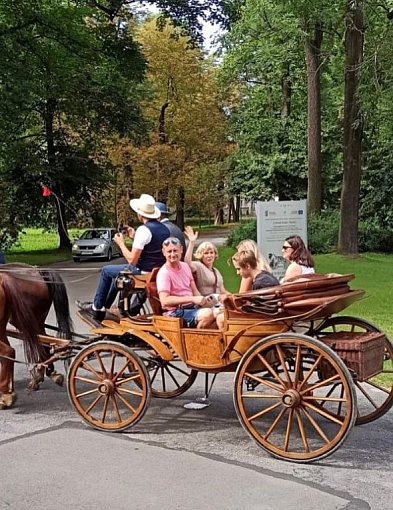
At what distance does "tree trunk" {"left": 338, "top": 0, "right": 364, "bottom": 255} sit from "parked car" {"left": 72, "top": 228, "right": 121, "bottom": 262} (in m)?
11.1

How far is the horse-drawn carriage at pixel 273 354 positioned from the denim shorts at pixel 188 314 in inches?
6.2

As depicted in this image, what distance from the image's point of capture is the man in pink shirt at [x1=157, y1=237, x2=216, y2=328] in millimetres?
6023

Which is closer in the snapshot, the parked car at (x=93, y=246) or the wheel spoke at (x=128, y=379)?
the wheel spoke at (x=128, y=379)

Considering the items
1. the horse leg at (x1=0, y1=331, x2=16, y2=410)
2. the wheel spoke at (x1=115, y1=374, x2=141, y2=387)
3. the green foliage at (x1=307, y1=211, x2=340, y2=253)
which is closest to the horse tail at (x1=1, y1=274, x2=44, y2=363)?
the horse leg at (x1=0, y1=331, x2=16, y2=410)

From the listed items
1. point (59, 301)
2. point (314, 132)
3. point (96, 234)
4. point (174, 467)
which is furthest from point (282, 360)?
point (96, 234)

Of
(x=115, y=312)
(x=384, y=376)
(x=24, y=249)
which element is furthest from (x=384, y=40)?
(x=24, y=249)

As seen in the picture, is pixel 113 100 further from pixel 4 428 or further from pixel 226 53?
pixel 4 428

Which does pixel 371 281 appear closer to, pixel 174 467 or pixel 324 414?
pixel 324 414

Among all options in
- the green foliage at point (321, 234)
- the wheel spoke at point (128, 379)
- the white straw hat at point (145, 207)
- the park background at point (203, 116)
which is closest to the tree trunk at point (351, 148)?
the park background at point (203, 116)

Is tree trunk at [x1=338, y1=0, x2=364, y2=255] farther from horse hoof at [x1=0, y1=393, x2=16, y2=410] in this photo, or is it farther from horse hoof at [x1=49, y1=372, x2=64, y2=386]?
horse hoof at [x1=0, y1=393, x2=16, y2=410]

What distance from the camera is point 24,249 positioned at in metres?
35.5

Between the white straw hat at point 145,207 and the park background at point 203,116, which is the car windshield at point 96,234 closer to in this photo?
the park background at point 203,116

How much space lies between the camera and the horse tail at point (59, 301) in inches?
289

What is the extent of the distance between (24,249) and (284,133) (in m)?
14.4
